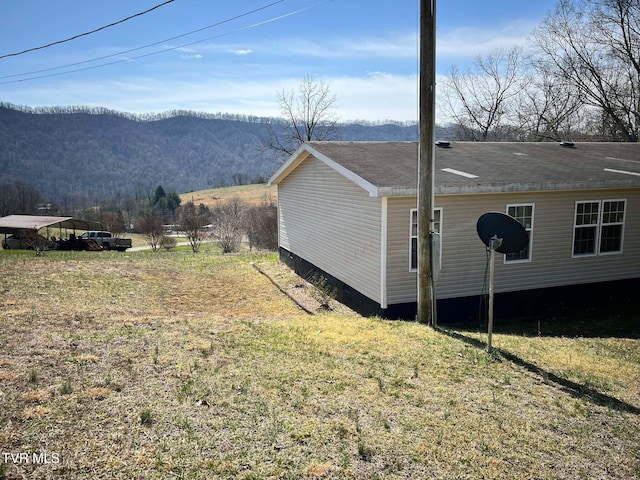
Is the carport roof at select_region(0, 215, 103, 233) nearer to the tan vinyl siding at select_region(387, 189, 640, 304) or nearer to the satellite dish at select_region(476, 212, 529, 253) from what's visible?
the tan vinyl siding at select_region(387, 189, 640, 304)

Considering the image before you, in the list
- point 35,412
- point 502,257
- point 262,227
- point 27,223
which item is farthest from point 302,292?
point 262,227

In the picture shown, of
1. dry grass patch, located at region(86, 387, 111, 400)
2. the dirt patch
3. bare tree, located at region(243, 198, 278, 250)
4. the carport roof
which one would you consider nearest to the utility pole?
the dirt patch

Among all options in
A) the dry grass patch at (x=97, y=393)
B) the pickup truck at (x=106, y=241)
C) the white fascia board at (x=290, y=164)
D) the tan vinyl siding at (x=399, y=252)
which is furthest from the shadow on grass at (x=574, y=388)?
the pickup truck at (x=106, y=241)

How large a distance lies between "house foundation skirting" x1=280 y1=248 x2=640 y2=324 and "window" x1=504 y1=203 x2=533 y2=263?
812 mm

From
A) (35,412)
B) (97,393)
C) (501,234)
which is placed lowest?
(97,393)

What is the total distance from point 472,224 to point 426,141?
343 centimetres

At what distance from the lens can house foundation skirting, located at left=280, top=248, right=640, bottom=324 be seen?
1038 centimetres

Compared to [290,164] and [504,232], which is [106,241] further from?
[504,232]

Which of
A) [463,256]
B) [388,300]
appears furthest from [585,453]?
[463,256]

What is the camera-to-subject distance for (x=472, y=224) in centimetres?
1045

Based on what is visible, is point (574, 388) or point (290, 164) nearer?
point (574, 388)

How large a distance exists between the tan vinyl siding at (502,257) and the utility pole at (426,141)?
1.76 m

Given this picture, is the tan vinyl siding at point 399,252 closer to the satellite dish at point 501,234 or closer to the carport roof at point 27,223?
the satellite dish at point 501,234

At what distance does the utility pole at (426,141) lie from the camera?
746cm
